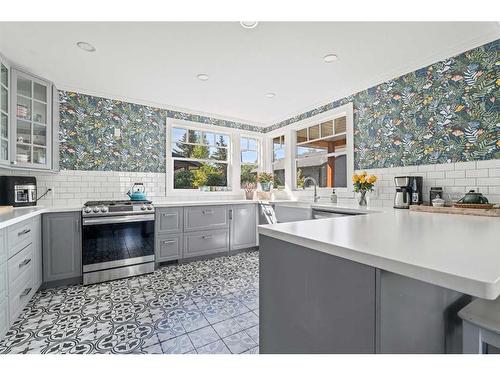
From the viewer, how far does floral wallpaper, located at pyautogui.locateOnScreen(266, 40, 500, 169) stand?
2.17m

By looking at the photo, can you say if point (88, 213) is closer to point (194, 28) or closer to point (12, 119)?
point (12, 119)

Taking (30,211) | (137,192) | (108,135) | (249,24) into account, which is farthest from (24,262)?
(249,24)

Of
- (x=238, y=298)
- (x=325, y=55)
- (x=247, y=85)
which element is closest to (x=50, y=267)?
(x=238, y=298)

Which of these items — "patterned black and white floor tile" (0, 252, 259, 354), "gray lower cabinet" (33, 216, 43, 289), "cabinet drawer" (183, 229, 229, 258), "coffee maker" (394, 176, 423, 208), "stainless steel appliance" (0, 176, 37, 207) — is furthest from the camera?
"cabinet drawer" (183, 229, 229, 258)

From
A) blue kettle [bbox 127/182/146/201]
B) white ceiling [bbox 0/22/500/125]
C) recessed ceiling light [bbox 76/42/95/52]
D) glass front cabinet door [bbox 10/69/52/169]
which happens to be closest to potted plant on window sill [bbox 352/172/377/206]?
white ceiling [bbox 0/22/500/125]

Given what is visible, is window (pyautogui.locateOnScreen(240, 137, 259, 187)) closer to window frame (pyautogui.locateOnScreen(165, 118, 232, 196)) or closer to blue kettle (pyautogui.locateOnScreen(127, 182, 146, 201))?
window frame (pyautogui.locateOnScreen(165, 118, 232, 196))

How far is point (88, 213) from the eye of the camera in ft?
9.08

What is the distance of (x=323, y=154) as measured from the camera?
3.88m

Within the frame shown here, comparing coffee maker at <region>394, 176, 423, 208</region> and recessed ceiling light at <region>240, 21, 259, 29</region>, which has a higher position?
recessed ceiling light at <region>240, 21, 259, 29</region>

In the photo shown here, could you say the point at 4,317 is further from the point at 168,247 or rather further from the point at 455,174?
the point at 455,174

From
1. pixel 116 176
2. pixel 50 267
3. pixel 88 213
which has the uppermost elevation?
pixel 116 176

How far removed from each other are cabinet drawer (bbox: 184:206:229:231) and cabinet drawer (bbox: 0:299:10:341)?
6.33 feet

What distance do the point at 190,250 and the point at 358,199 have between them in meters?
2.42

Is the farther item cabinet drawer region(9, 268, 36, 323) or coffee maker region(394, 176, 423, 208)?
coffee maker region(394, 176, 423, 208)
